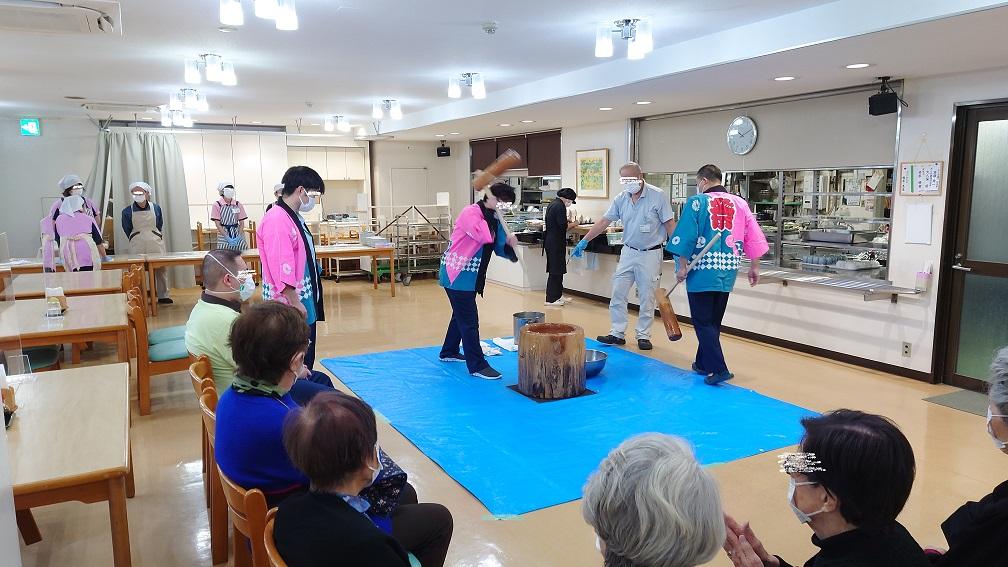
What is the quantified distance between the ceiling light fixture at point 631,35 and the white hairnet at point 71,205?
5431mm

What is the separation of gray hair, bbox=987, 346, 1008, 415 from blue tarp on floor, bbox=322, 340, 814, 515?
1824 millimetres

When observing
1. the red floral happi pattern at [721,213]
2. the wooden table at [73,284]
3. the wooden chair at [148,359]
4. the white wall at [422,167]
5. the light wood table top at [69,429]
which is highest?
the white wall at [422,167]

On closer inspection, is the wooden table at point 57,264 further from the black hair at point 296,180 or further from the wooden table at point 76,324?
the black hair at point 296,180

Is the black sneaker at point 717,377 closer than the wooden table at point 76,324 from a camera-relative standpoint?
No

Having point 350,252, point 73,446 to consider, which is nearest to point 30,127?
point 350,252

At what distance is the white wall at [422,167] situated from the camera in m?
11.8

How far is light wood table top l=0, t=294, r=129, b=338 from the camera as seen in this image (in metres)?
3.68

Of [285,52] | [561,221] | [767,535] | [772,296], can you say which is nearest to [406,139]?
[561,221]

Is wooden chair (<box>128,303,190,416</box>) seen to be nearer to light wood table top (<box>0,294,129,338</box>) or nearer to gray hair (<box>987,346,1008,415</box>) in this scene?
light wood table top (<box>0,294,129,338</box>)

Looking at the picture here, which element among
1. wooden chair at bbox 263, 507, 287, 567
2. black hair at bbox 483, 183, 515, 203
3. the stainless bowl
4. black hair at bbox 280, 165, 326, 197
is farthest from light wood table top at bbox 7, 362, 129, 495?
the stainless bowl

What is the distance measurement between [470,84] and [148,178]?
5826mm

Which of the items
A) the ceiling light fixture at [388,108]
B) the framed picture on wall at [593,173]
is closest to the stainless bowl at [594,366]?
the framed picture on wall at [593,173]

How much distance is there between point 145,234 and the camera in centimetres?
840

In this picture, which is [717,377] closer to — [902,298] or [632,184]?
[902,298]
